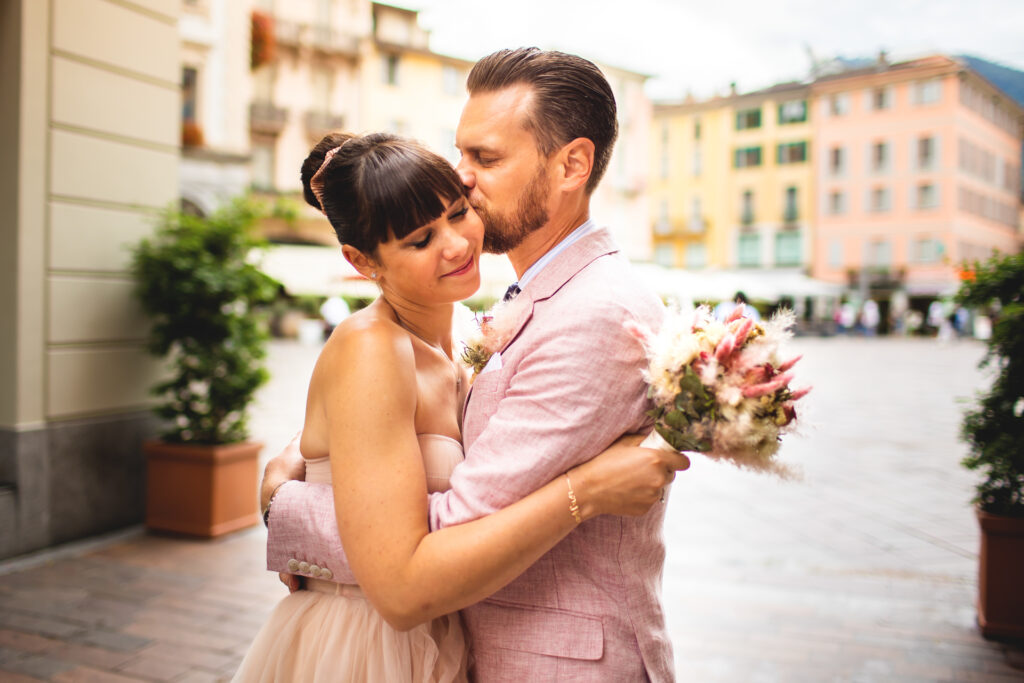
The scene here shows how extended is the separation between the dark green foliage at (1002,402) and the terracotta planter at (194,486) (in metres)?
4.30

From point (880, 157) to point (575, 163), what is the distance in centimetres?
4863

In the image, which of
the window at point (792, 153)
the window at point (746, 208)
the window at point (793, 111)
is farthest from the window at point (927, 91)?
the window at point (746, 208)

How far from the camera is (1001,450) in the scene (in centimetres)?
384

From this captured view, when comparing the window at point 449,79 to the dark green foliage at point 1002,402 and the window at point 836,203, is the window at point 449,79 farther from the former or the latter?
the dark green foliage at point 1002,402

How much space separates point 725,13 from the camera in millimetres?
6375

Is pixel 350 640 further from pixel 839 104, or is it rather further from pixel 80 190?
pixel 839 104

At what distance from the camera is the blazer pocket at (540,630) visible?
4.69ft

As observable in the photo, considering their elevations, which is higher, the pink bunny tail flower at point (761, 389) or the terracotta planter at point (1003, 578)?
the pink bunny tail flower at point (761, 389)

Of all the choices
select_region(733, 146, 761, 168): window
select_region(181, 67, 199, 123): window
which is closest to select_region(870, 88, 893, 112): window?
select_region(733, 146, 761, 168): window

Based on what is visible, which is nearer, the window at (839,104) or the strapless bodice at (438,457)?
the strapless bodice at (438,457)

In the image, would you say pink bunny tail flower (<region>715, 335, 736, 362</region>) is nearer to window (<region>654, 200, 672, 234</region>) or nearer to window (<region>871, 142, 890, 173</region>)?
window (<region>871, 142, 890, 173</region>)

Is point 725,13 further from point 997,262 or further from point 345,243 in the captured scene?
point 345,243

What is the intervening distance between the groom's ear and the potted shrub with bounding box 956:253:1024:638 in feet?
10.4

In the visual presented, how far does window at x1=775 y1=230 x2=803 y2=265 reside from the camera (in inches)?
1882
